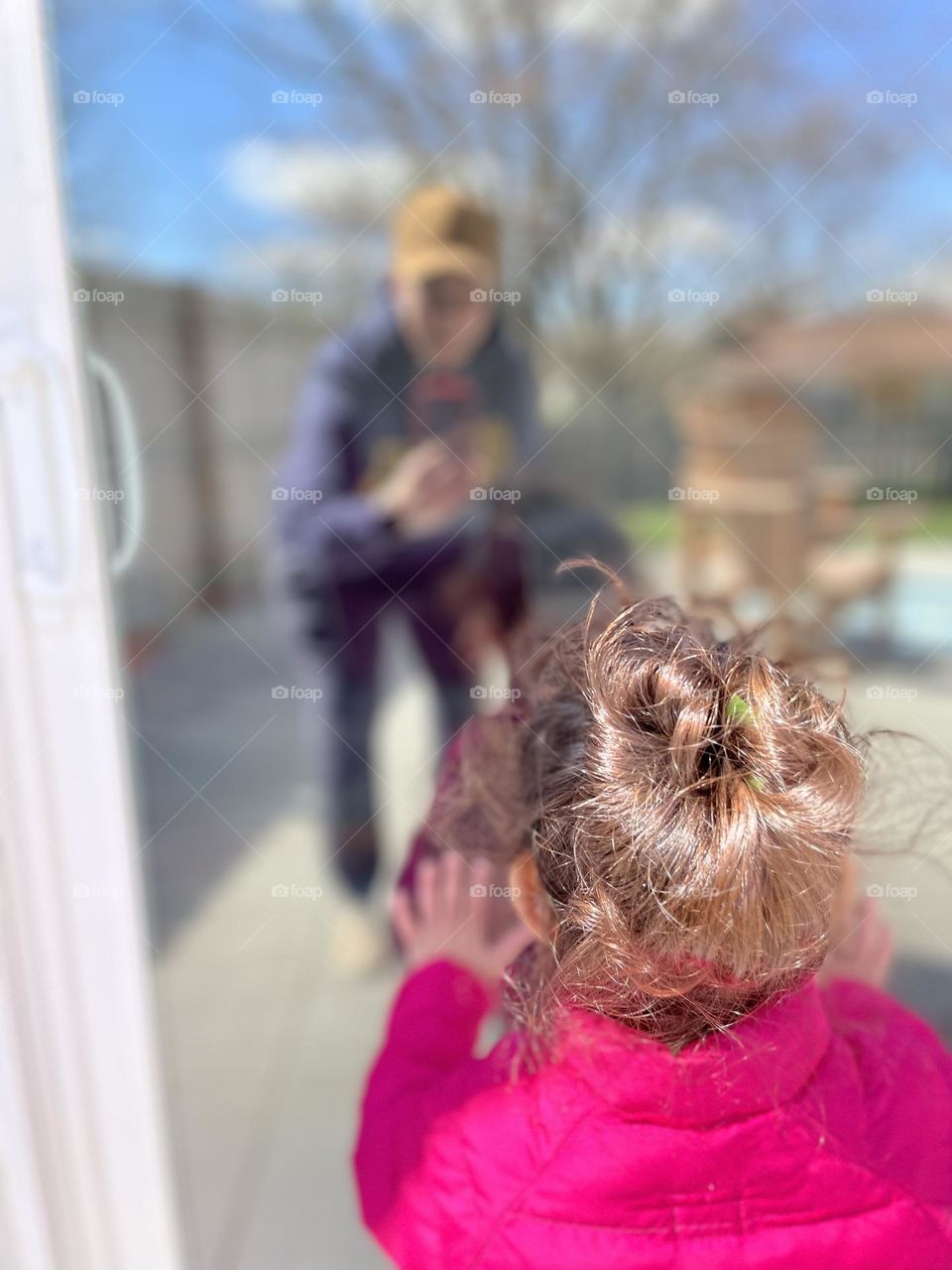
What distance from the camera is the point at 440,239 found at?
1368 mm

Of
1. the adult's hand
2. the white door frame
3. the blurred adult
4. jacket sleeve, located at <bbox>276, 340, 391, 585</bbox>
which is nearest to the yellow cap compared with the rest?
the blurred adult

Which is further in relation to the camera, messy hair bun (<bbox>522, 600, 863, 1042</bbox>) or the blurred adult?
the blurred adult

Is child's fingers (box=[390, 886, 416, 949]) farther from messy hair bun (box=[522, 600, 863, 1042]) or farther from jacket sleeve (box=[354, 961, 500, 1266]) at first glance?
messy hair bun (box=[522, 600, 863, 1042])

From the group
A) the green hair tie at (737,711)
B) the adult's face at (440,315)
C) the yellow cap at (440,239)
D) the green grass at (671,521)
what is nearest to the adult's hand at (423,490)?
the adult's face at (440,315)

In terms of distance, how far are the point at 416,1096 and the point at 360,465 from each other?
3.38ft

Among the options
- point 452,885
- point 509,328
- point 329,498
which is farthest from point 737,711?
point 509,328

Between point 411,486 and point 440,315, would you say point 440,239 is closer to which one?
point 440,315

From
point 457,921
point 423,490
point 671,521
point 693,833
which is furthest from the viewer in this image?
point 671,521

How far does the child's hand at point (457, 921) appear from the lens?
0.77 meters

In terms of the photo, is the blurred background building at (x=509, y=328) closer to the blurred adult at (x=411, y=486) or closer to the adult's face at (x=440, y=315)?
the blurred adult at (x=411, y=486)

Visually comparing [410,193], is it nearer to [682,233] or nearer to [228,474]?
[682,233]

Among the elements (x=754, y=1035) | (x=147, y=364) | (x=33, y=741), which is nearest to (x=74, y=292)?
(x=33, y=741)

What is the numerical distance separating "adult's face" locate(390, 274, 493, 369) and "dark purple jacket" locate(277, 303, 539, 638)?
0.03 m

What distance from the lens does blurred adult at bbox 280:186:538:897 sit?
140cm
